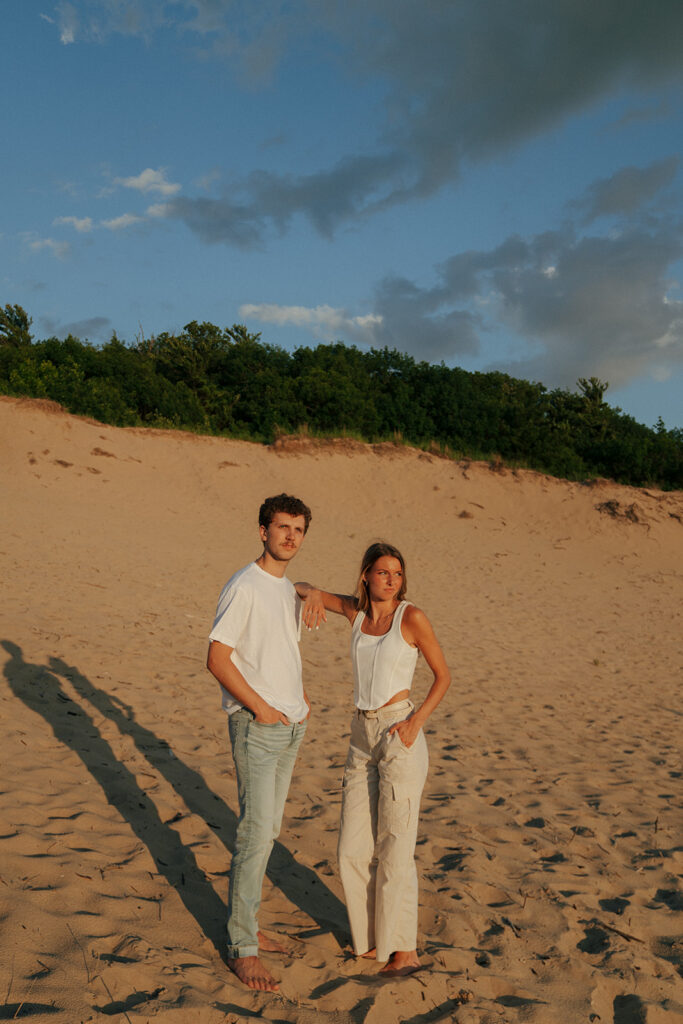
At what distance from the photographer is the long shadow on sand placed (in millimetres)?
3662

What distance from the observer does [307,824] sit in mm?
4816

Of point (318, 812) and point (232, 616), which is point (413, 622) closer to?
point (232, 616)

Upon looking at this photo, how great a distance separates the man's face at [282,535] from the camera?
9.98 feet

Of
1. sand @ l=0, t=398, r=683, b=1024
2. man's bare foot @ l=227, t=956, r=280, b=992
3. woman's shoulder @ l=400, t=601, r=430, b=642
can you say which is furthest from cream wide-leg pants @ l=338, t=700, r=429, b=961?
man's bare foot @ l=227, t=956, r=280, b=992

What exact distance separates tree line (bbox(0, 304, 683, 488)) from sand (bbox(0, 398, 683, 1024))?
1170 cm

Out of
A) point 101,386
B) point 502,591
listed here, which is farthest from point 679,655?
point 101,386

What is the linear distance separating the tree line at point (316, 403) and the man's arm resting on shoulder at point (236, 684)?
2200 cm

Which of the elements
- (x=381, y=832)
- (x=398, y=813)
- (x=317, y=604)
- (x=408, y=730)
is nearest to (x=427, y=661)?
(x=408, y=730)

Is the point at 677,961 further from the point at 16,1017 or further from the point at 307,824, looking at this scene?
the point at 16,1017

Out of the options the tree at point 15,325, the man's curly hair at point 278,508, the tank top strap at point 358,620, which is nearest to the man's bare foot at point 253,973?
the tank top strap at point 358,620

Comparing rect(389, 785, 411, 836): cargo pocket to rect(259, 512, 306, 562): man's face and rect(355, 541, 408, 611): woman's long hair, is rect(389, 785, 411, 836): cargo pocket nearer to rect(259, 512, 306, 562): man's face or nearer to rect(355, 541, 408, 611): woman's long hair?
rect(355, 541, 408, 611): woman's long hair

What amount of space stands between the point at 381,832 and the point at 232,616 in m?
1.19

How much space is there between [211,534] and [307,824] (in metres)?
14.3

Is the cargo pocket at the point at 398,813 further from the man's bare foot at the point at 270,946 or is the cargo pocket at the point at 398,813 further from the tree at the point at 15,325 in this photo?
the tree at the point at 15,325
